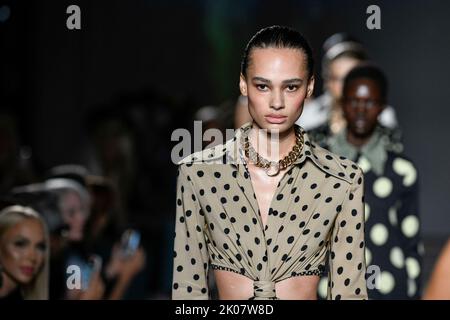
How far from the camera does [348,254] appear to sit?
3469 mm

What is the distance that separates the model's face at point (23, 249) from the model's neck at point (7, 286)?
1 centimetres

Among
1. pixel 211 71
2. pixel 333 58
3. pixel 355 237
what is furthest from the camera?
pixel 211 71

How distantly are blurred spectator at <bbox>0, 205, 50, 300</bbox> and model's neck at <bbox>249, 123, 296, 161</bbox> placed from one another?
1618mm

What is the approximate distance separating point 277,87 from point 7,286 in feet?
6.01

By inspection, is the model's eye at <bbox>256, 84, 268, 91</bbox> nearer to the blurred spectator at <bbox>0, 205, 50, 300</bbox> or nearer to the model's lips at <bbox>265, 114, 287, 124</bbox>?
the model's lips at <bbox>265, 114, 287, 124</bbox>

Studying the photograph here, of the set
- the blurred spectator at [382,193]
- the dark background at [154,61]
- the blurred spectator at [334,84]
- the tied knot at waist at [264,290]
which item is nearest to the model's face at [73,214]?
the blurred spectator at [334,84]

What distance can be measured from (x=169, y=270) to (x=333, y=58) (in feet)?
5.31

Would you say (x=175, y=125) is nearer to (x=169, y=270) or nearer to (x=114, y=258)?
(x=169, y=270)

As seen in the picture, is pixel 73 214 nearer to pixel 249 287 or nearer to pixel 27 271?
pixel 27 271

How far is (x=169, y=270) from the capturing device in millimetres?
7293

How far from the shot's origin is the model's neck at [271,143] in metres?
3.47

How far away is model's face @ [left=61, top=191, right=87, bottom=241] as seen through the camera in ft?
20.4

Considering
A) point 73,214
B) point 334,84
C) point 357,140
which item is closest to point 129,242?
point 73,214
